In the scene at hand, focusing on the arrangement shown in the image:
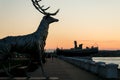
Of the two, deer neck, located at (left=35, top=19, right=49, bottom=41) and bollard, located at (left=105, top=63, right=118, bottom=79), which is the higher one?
deer neck, located at (left=35, top=19, right=49, bottom=41)

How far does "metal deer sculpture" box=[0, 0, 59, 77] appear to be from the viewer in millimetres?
18688

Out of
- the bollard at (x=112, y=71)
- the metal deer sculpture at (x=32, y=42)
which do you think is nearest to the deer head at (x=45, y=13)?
the metal deer sculpture at (x=32, y=42)

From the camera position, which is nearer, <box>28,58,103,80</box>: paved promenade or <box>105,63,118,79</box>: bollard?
<box>105,63,118,79</box>: bollard

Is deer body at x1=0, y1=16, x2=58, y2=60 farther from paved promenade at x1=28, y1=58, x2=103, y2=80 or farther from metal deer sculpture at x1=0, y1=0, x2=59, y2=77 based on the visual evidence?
paved promenade at x1=28, y1=58, x2=103, y2=80

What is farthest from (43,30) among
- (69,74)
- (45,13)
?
(69,74)

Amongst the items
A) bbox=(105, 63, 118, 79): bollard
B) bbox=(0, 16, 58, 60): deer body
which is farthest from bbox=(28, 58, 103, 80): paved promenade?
bbox=(0, 16, 58, 60): deer body

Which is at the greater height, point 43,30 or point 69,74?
point 43,30

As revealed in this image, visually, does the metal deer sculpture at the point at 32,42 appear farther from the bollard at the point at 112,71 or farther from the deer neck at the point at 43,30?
the bollard at the point at 112,71

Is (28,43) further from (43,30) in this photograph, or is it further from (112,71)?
(112,71)

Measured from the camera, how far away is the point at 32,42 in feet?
61.5

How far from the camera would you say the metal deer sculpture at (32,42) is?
1869 cm

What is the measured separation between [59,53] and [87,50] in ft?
68.3

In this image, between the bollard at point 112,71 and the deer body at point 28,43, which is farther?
the bollard at point 112,71

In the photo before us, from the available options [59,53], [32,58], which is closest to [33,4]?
[32,58]
